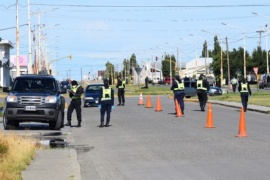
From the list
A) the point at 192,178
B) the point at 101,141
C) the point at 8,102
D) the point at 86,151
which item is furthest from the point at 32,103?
the point at 192,178

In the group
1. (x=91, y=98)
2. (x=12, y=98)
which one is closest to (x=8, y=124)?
(x=12, y=98)

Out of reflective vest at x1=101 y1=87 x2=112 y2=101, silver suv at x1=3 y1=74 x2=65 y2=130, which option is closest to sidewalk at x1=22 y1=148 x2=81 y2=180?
silver suv at x1=3 y1=74 x2=65 y2=130

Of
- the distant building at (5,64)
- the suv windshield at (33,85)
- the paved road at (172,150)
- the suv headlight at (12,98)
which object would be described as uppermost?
the distant building at (5,64)

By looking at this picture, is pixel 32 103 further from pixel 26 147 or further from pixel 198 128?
pixel 26 147

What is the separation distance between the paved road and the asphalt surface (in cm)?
28

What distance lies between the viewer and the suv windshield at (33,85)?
24781 millimetres

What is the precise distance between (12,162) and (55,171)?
109 centimetres

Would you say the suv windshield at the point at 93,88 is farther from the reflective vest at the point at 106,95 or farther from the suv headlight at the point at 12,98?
the suv headlight at the point at 12,98

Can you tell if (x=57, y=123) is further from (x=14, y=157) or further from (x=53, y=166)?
(x=53, y=166)

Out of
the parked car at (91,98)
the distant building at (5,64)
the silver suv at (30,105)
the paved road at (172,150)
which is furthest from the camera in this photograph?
the distant building at (5,64)

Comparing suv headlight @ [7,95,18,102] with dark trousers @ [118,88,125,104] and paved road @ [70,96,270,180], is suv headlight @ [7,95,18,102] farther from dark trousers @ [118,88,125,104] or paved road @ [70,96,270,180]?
dark trousers @ [118,88,125,104]

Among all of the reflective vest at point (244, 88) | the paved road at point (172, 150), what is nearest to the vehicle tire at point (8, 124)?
the paved road at point (172, 150)

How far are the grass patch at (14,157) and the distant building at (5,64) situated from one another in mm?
103306

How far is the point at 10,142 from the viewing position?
17.0m
